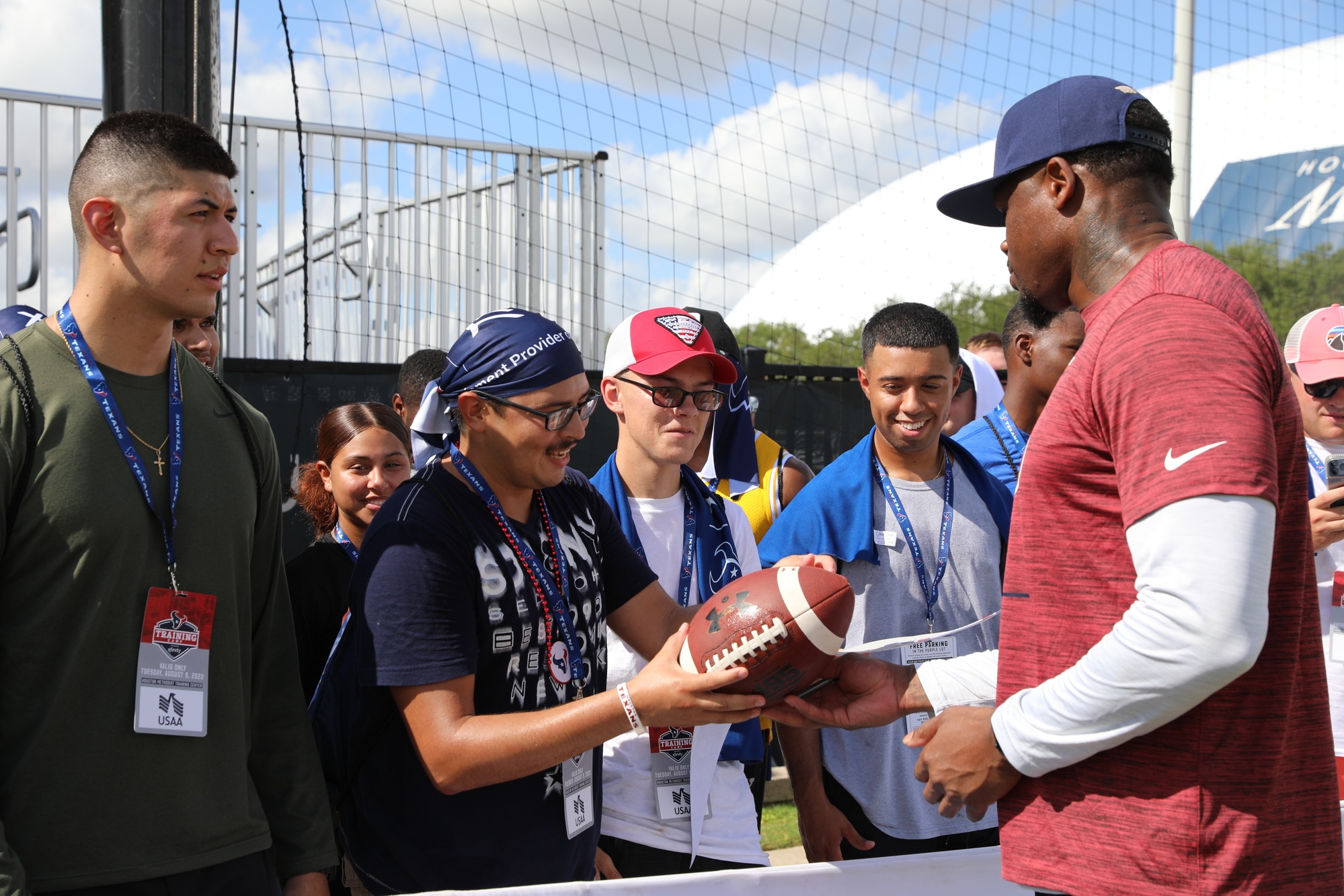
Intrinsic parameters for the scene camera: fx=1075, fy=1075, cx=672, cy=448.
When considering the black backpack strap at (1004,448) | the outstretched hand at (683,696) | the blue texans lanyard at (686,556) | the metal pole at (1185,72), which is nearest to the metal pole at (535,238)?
the black backpack strap at (1004,448)

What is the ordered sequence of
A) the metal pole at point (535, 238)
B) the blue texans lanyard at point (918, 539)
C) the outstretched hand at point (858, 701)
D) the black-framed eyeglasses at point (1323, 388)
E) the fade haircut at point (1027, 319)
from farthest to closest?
the metal pole at point (535, 238)
the fade haircut at point (1027, 319)
the black-framed eyeglasses at point (1323, 388)
the blue texans lanyard at point (918, 539)
the outstretched hand at point (858, 701)

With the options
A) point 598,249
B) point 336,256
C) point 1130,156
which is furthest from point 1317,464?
point 336,256

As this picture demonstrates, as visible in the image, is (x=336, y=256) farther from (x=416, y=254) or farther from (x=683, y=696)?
(x=683, y=696)

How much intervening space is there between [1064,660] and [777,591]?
59cm

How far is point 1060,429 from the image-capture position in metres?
1.73

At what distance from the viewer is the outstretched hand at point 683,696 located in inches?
80.0

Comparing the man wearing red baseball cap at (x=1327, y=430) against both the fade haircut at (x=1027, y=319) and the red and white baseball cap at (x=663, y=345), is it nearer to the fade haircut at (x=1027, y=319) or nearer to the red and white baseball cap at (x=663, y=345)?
the fade haircut at (x=1027, y=319)

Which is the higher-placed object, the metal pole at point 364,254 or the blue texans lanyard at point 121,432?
the metal pole at point 364,254

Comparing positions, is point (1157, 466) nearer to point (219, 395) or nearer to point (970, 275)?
point (219, 395)

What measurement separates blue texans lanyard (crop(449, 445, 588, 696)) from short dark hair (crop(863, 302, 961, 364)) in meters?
1.63

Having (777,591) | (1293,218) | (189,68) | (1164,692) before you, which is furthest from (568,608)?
(1293,218)

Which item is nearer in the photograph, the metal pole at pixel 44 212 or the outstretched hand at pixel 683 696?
the outstretched hand at pixel 683 696

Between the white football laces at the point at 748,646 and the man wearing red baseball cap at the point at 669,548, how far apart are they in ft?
2.67

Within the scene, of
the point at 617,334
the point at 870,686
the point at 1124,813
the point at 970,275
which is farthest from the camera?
the point at 970,275
